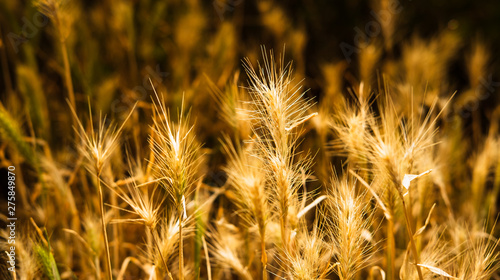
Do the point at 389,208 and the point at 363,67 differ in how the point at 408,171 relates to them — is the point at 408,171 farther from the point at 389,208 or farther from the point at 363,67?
the point at 363,67

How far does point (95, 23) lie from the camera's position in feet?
6.11

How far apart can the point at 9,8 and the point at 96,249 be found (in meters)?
1.01

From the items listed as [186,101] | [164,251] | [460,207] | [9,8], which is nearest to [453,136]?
[460,207]

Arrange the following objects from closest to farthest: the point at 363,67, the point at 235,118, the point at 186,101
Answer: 1. the point at 235,118
2. the point at 186,101
3. the point at 363,67

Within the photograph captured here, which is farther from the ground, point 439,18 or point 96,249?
point 439,18

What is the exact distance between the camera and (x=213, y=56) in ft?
5.02

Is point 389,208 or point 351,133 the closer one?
point 389,208

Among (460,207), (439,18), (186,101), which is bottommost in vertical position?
(460,207)

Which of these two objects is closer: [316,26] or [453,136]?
[453,136]

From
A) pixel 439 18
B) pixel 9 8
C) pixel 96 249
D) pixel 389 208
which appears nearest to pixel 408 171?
pixel 389 208

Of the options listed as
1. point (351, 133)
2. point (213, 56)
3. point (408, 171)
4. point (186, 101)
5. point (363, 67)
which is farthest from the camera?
point (213, 56)

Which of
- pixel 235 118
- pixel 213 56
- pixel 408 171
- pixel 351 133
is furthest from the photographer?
pixel 213 56

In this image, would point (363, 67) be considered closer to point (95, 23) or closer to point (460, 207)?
point (460, 207)

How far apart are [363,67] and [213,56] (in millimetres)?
518
